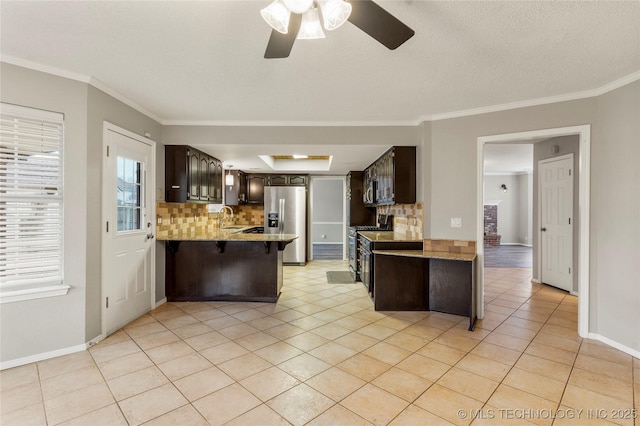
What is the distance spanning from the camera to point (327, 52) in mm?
2229

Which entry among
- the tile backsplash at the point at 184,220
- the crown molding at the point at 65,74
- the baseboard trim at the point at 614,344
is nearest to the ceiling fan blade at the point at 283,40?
the crown molding at the point at 65,74

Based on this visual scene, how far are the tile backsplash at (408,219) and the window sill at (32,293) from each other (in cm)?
367

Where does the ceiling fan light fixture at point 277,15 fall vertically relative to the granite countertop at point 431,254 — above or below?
above

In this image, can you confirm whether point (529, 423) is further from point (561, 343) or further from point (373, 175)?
point (373, 175)

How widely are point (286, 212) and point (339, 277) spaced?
2.01 meters

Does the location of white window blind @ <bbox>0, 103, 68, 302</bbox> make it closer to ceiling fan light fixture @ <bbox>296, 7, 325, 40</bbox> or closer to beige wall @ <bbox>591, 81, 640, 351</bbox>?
ceiling fan light fixture @ <bbox>296, 7, 325, 40</bbox>

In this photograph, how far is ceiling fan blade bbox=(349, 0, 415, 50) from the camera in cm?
135

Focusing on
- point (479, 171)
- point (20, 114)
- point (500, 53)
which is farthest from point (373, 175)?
point (20, 114)

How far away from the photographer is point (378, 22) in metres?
1.44

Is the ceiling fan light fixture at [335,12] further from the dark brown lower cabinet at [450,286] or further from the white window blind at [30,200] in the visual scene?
the dark brown lower cabinet at [450,286]

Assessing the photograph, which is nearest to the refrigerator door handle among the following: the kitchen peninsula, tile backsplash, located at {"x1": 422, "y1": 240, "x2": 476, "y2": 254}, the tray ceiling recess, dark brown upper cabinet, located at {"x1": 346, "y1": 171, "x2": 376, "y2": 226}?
the tray ceiling recess

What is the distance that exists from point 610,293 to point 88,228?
15.7ft

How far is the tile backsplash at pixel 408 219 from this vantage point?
388 cm

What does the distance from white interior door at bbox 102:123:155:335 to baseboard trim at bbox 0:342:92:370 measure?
0.31 m
